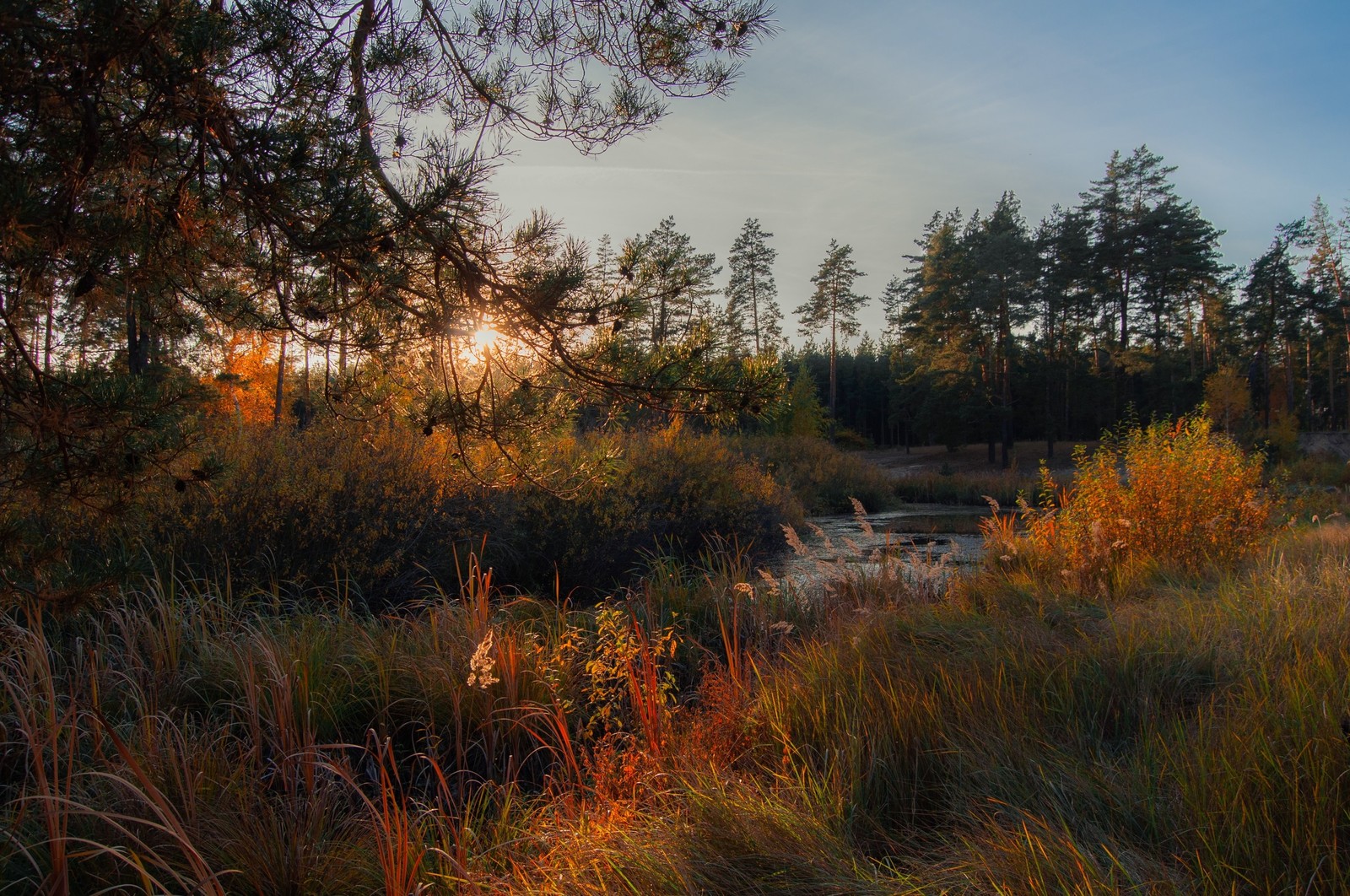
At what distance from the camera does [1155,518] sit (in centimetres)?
692

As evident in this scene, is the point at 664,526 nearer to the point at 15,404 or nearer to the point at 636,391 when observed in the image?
the point at 636,391

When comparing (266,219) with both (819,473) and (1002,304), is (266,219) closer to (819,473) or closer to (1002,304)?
(819,473)

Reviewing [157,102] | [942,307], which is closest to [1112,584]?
[157,102]

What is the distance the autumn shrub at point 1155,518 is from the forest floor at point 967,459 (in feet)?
73.7

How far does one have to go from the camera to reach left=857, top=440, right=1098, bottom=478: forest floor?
108ft

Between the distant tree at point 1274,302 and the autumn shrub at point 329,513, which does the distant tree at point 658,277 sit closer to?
the autumn shrub at point 329,513

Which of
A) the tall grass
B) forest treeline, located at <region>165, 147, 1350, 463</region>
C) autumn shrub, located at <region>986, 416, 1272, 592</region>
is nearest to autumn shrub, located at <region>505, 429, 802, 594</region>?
the tall grass

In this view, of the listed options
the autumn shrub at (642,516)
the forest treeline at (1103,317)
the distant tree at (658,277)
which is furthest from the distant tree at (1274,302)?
the distant tree at (658,277)

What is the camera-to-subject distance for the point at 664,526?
10.6m

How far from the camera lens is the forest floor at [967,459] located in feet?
108

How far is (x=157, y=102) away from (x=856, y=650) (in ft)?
12.3

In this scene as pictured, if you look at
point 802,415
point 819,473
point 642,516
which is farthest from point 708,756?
point 802,415

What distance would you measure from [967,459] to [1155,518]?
32.6m

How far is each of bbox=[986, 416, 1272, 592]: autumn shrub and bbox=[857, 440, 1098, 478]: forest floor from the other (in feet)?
73.7
